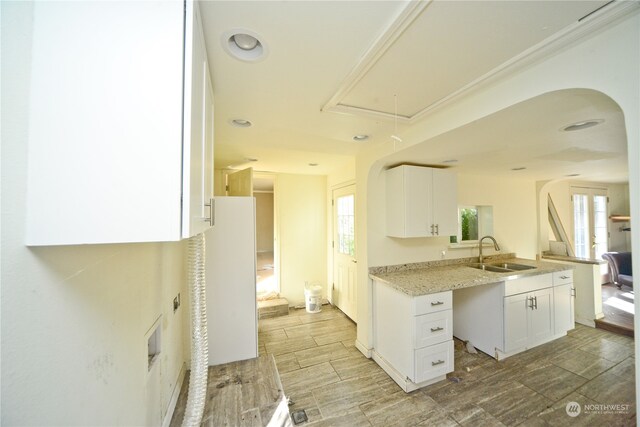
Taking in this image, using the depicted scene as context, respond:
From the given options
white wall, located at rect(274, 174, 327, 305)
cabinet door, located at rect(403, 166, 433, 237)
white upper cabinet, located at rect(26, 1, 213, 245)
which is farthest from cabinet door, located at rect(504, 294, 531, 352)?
white upper cabinet, located at rect(26, 1, 213, 245)

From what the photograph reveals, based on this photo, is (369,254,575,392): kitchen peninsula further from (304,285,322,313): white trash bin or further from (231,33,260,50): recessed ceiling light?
(231,33,260,50): recessed ceiling light

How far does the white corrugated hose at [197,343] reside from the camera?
1.16m

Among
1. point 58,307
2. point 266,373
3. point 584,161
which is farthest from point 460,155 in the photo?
point 58,307

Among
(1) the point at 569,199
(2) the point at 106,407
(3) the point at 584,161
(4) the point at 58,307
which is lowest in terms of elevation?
(2) the point at 106,407

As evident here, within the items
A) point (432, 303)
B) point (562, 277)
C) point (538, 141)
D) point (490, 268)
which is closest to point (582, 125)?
point (538, 141)

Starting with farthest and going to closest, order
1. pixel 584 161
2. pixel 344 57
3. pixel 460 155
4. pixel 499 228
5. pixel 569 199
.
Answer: pixel 569 199, pixel 499 228, pixel 584 161, pixel 460 155, pixel 344 57

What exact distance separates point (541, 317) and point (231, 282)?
11.4 ft

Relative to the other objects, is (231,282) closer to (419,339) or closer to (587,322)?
(419,339)

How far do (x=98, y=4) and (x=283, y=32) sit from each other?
1.97ft

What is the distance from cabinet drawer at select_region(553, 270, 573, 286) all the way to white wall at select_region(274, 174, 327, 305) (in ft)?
10.1

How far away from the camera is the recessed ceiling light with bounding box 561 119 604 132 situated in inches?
58.4

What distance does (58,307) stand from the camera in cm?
59

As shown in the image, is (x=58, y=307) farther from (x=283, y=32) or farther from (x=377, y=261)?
(x=377, y=261)

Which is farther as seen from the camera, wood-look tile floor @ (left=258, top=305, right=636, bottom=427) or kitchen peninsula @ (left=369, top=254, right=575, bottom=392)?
kitchen peninsula @ (left=369, top=254, right=575, bottom=392)
